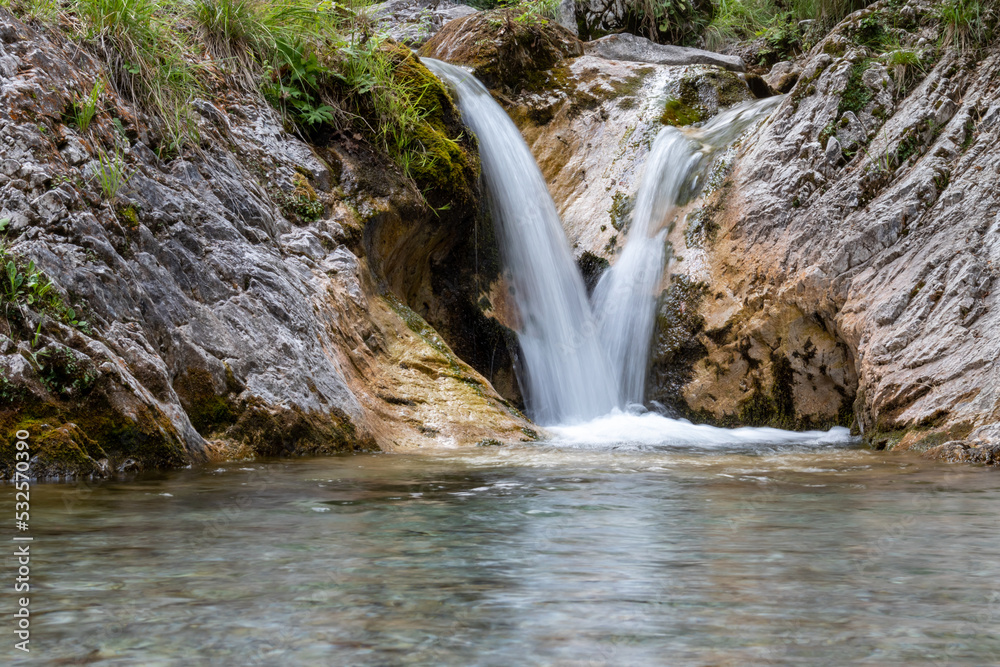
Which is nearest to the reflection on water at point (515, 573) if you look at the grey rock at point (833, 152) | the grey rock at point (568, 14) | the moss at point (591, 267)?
the grey rock at point (833, 152)

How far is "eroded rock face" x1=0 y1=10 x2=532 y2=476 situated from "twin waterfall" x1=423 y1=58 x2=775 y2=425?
171 centimetres

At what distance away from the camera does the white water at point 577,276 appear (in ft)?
26.7

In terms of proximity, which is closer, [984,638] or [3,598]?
[984,638]

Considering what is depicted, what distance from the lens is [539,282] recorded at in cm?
872

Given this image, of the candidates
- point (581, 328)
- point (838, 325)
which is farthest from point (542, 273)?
point (838, 325)

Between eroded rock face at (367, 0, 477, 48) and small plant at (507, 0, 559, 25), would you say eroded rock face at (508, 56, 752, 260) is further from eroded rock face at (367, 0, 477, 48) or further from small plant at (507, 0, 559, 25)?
eroded rock face at (367, 0, 477, 48)

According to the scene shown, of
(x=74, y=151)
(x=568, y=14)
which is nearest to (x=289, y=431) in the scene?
(x=74, y=151)

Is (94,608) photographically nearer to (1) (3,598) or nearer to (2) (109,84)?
(1) (3,598)

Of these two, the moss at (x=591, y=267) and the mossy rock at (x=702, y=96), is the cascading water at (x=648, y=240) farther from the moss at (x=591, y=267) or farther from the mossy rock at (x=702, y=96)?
the mossy rock at (x=702, y=96)

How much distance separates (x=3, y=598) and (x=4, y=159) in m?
3.60

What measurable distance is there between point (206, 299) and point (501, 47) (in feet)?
23.4

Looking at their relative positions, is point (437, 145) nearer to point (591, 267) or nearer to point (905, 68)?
point (591, 267)

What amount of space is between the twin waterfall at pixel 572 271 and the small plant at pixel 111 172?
422 cm

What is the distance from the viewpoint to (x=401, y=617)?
5.18ft
